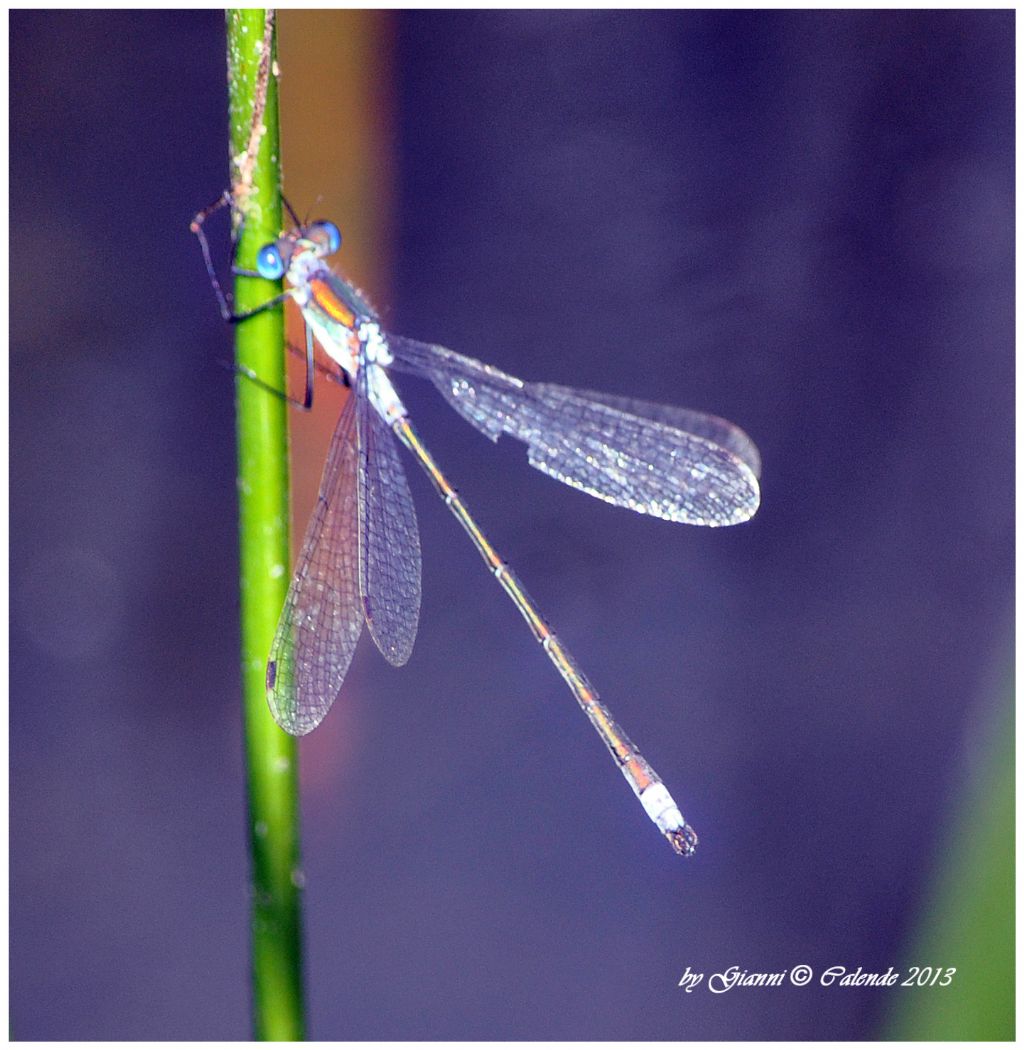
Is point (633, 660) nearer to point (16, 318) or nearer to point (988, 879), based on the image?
point (988, 879)

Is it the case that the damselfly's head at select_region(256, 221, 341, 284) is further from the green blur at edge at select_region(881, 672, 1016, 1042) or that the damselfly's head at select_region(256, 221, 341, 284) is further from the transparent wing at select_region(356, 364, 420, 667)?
the green blur at edge at select_region(881, 672, 1016, 1042)

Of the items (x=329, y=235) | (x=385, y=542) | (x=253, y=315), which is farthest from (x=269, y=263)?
(x=385, y=542)

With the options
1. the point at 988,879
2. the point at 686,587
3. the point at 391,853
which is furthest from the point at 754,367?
the point at 391,853

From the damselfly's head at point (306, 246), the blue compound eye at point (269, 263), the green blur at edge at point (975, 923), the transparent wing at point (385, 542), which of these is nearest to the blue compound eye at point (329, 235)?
the damselfly's head at point (306, 246)

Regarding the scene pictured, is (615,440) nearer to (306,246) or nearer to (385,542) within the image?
(385,542)

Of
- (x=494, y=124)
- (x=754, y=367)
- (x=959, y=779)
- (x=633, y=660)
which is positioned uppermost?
(x=494, y=124)

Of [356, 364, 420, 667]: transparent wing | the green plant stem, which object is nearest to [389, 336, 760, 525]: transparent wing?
[356, 364, 420, 667]: transparent wing

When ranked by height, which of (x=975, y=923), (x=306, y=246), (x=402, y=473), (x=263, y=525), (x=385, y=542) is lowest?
(x=975, y=923)
